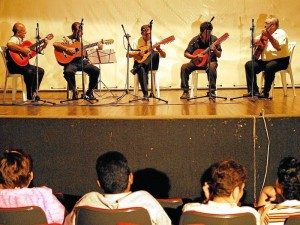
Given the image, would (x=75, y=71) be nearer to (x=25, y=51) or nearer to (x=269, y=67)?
(x=25, y=51)

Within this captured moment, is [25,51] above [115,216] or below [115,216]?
above

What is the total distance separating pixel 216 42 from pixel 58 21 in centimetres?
328

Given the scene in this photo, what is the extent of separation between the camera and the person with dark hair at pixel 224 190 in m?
2.79

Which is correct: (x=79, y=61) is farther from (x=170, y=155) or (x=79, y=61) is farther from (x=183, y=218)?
(x=183, y=218)

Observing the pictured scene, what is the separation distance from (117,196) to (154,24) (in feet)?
21.2

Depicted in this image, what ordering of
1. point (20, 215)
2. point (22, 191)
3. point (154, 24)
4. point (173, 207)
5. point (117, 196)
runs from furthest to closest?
point (154, 24) < point (173, 207) < point (22, 191) < point (117, 196) < point (20, 215)

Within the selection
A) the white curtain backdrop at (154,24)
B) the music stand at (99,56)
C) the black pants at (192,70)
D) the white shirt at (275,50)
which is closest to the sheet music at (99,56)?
the music stand at (99,56)

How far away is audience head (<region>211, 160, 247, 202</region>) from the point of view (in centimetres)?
284

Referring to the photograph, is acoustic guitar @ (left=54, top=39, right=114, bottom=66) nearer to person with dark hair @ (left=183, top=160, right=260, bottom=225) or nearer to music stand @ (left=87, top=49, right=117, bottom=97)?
music stand @ (left=87, top=49, right=117, bottom=97)

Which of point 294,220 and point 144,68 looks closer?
point 294,220

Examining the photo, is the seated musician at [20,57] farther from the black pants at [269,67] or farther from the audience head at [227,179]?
the audience head at [227,179]

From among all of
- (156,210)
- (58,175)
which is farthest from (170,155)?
(156,210)

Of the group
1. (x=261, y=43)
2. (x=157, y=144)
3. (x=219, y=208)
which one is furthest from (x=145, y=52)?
(x=219, y=208)

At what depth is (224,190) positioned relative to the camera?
2832 millimetres
